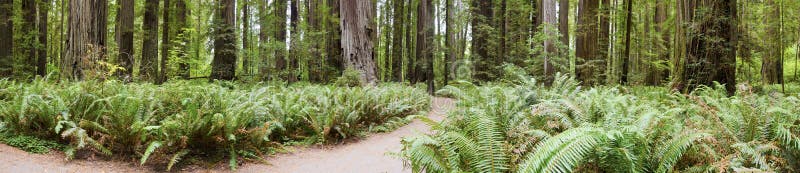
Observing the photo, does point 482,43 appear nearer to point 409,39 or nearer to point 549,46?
point 549,46

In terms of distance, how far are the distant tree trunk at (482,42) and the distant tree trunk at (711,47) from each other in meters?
8.65

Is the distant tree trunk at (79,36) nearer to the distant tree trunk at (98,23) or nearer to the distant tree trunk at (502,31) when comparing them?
the distant tree trunk at (98,23)

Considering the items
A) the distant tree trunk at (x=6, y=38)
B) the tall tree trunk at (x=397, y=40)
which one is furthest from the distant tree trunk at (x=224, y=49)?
the tall tree trunk at (x=397, y=40)

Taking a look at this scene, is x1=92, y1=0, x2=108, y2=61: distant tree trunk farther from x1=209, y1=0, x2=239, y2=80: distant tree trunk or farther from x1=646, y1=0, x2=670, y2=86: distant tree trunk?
x1=646, y1=0, x2=670, y2=86: distant tree trunk

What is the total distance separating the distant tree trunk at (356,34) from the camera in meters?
11.1

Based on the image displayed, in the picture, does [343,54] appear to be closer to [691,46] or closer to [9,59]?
[691,46]

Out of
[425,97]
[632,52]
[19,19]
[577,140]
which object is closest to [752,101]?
[577,140]

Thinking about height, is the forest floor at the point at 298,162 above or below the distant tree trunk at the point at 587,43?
below

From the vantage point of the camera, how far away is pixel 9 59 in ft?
41.9

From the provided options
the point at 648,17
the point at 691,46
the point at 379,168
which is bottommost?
the point at 379,168

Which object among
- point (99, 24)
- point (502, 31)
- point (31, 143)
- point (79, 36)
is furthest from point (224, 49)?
point (502, 31)

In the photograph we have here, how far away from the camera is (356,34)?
1109 cm

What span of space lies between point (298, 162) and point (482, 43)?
41.6ft

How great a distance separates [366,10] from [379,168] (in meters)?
7.08
